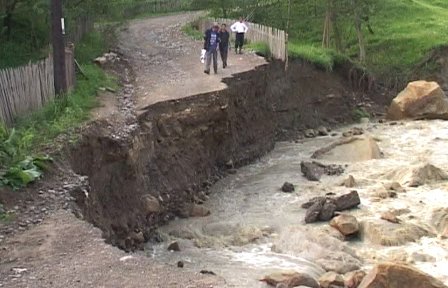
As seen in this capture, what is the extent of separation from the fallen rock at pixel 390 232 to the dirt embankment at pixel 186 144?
509 cm

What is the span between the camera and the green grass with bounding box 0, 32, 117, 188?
16219mm

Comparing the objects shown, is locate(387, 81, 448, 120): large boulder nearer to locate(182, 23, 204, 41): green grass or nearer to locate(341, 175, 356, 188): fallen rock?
locate(182, 23, 204, 41): green grass

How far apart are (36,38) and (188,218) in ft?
42.1

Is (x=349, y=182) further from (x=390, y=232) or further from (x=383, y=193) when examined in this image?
(x=390, y=232)

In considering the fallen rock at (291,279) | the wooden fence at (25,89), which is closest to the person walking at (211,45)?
the wooden fence at (25,89)

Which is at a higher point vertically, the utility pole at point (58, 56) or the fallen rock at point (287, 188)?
the utility pole at point (58, 56)

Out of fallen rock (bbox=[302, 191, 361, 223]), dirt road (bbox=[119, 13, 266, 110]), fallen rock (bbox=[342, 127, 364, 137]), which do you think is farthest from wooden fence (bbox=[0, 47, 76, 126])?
fallen rock (bbox=[342, 127, 364, 137])

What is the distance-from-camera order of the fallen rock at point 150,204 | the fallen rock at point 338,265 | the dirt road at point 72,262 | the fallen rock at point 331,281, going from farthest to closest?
the fallen rock at point 150,204, the fallen rock at point 338,265, the fallen rock at point 331,281, the dirt road at point 72,262

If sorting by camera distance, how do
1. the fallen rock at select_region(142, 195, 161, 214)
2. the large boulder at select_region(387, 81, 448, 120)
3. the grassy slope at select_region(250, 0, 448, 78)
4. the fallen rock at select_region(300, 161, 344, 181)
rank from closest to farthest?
the fallen rock at select_region(142, 195, 161, 214) < the fallen rock at select_region(300, 161, 344, 181) < the large boulder at select_region(387, 81, 448, 120) < the grassy slope at select_region(250, 0, 448, 78)

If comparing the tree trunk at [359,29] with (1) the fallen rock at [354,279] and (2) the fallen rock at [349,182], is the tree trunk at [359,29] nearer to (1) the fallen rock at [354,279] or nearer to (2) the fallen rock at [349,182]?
(2) the fallen rock at [349,182]

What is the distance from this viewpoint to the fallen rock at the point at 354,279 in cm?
1543

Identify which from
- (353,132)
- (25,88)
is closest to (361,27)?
(353,132)

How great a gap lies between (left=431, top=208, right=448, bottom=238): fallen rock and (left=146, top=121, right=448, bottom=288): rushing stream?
208 mm

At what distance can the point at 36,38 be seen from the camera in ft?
99.8
